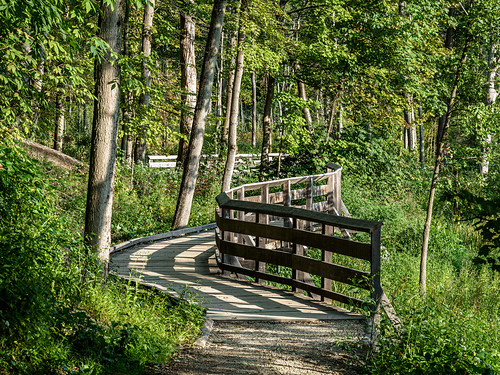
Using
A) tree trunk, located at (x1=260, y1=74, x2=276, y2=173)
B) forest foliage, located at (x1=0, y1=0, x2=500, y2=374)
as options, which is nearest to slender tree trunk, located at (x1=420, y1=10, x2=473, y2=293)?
forest foliage, located at (x1=0, y1=0, x2=500, y2=374)

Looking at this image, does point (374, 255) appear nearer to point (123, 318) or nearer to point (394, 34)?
point (123, 318)

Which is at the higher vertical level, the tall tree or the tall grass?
the tall tree

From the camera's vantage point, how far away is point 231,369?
205 inches

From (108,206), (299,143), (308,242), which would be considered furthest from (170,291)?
(299,143)

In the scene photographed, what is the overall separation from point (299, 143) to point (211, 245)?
8461mm

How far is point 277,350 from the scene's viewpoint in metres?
5.74

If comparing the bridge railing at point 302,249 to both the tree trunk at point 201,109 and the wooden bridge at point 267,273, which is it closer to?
the wooden bridge at point 267,273

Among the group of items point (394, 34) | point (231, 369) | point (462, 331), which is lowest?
point (231, 369)

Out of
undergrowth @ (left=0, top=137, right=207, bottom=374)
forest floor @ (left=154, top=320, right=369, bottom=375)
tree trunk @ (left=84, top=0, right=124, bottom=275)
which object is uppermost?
tree trunk @ (left=84, top=0, right=124, bottom=275)

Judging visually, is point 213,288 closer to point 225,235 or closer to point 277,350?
point 225,235

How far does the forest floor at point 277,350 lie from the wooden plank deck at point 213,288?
0.92ft

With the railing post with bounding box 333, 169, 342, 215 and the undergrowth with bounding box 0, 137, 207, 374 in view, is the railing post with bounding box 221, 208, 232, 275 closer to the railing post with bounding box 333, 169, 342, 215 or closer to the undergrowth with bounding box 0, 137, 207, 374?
the undergrowth with bounding box 0, 137, 207, 374

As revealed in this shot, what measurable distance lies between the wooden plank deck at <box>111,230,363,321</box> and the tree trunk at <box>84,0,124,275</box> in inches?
29.3

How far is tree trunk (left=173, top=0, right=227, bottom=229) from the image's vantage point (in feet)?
44.9
